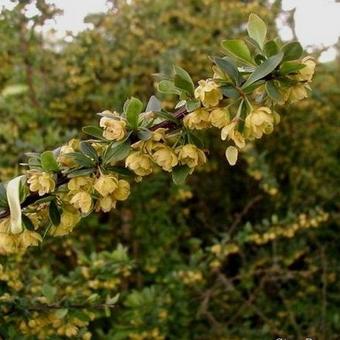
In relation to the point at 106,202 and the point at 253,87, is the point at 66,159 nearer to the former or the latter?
the point at 106,202

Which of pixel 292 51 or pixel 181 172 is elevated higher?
pixel 292 51

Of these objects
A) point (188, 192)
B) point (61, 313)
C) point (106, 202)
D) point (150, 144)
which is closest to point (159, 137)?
point (150, 144)

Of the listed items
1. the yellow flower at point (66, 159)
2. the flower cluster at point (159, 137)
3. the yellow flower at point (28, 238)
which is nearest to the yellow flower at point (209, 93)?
the flower cluster at point (159, 137)

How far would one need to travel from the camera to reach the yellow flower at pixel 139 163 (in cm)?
85

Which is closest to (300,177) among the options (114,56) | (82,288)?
(114,56)

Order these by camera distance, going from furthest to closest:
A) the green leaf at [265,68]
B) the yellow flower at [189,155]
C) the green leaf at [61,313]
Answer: the green leaf at [61,313], the yellow flower at [189,155], the green leaf at [265,68]

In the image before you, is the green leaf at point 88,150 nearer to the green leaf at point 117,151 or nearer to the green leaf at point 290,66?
the green leaf at point 117,151

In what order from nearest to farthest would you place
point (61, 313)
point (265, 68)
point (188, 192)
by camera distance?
point (265, 68)
point (61, 313)
point (188, 192)

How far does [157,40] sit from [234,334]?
1533mm

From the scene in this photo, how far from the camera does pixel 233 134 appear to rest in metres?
0.83

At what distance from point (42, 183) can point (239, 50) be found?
0.32 metres

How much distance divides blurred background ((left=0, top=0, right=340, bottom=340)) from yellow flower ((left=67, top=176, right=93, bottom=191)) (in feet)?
4.74

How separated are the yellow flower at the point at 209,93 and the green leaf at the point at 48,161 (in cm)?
23

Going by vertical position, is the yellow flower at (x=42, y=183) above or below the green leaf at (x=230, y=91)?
below
